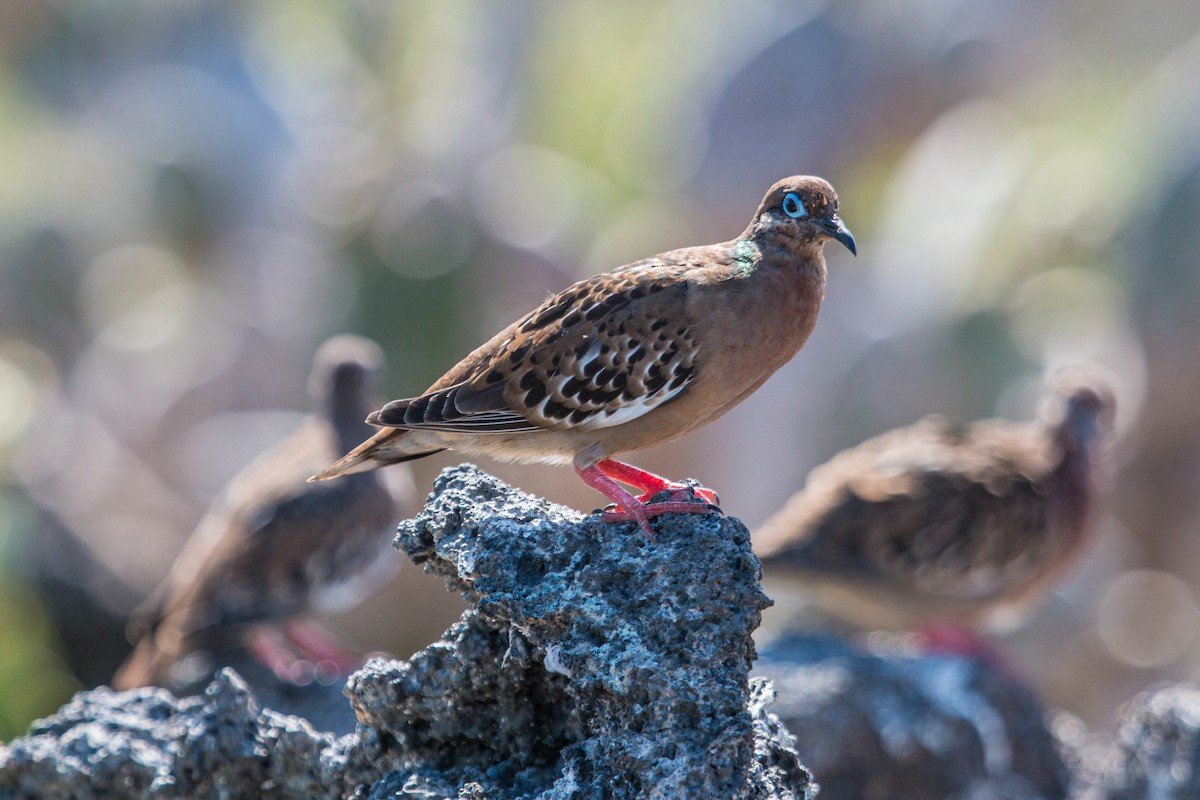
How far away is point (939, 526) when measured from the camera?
8.99 m

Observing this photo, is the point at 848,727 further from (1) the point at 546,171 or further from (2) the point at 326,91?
(2) the point at 326,91

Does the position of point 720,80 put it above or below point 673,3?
below

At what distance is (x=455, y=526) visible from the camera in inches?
194

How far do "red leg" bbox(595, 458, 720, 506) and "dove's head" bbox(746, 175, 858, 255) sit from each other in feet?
3.57

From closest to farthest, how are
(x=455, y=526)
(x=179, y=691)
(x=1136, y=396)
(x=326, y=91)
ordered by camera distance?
(x=455, y=526) < (x=179, y=691) < (x=1136, y=396) < (x=326, y=91)

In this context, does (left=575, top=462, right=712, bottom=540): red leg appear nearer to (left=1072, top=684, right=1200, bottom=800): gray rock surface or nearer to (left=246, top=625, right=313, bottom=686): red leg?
(left=1072, top=684, right=1200, bottom=800): gray rock surface

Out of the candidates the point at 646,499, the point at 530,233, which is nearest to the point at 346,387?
the point at 646,499

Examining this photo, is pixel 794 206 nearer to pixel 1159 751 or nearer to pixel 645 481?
pixel 645 481

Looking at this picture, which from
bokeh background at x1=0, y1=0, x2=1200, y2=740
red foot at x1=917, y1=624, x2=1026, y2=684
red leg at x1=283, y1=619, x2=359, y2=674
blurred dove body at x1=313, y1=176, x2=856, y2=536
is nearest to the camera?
blurred dove body at x1=313, y1=176, x2=856, y2=536

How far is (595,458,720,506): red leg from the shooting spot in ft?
17.4

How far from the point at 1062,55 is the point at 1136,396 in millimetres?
22113

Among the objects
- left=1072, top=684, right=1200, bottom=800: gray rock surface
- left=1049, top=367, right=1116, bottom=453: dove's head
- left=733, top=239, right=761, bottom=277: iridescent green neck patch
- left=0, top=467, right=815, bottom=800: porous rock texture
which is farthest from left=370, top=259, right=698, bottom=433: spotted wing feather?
left=1049, top=367, right=1116, bottom=453: dove's head

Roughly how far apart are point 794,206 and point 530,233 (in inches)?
732

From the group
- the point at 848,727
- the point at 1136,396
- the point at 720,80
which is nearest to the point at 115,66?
the point at 720,80
